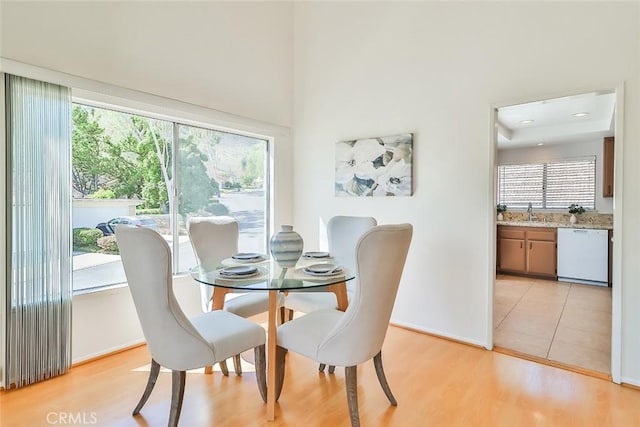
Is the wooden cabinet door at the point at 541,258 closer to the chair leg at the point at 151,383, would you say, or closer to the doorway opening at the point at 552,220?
the doorway opening at the point at 552,220

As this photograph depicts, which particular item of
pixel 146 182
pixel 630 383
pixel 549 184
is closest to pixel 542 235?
pixel 549 184

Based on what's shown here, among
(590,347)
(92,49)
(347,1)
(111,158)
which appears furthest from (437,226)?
(92,49)

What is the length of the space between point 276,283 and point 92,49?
220 cm

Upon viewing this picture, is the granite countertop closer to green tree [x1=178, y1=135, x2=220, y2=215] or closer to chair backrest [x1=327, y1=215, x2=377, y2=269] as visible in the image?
chair backrest [x1=327, y1=215, x2=377, y2=269]

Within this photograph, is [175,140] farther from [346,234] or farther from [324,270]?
[324,270]

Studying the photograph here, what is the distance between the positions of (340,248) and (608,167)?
15.5 feet

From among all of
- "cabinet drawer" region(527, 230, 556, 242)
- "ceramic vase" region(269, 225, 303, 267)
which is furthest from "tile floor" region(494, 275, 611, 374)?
"ceramic vase" region(269, 225, 303, 267)

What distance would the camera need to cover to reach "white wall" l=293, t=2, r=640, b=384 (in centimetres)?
231

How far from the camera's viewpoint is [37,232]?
88.3 inches

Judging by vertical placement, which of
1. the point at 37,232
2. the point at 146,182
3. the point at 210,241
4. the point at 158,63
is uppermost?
the point at 158,63

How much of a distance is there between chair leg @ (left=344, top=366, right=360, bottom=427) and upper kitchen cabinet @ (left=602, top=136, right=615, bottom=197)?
17.7ft

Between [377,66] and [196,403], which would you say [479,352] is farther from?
[377,66]

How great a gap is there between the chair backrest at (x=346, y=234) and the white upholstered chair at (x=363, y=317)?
1.10 m

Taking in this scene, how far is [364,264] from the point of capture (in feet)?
5.45
